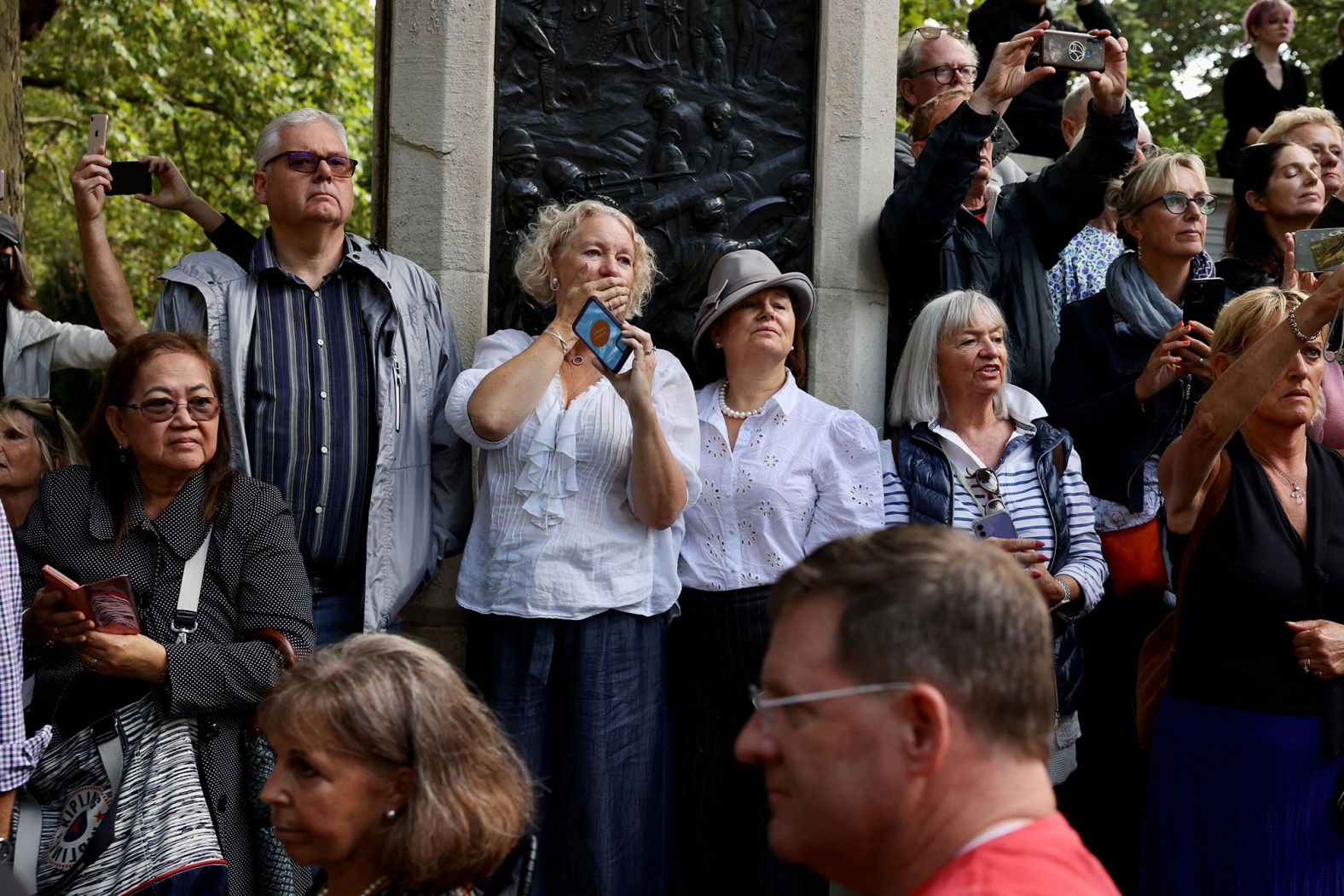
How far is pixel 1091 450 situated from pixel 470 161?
2303mm

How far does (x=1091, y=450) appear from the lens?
5.14 m

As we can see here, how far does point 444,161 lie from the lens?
16.7 ft

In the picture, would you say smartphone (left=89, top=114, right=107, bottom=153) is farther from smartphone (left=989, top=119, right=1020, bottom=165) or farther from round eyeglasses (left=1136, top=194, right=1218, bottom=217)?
round eyeglasses (left=1136, top=194, right=1218, bottom=217)

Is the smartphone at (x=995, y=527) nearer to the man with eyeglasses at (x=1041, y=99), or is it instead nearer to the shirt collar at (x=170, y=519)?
the shirt collar at (x=170, y=519)

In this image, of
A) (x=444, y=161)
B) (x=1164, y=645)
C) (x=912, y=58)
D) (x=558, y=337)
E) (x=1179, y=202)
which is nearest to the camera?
(x=558, y=337)

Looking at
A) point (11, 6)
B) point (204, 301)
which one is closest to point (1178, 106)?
point (11, 6)

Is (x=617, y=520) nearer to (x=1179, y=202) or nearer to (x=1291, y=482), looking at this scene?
(x=1291, y=482)

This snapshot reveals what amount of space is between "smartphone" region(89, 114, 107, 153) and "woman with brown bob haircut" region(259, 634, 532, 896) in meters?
2.64

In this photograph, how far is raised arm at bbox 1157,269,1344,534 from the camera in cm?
394

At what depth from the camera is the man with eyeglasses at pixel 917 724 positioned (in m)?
1.78

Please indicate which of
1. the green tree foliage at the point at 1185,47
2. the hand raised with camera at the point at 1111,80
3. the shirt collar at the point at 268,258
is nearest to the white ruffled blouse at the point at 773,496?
the shirt collar at the point at 268,258

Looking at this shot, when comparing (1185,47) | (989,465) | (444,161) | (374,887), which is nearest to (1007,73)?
(989,465)

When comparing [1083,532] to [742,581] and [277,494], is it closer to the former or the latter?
[742,581]

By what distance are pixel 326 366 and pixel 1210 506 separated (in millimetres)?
2528
